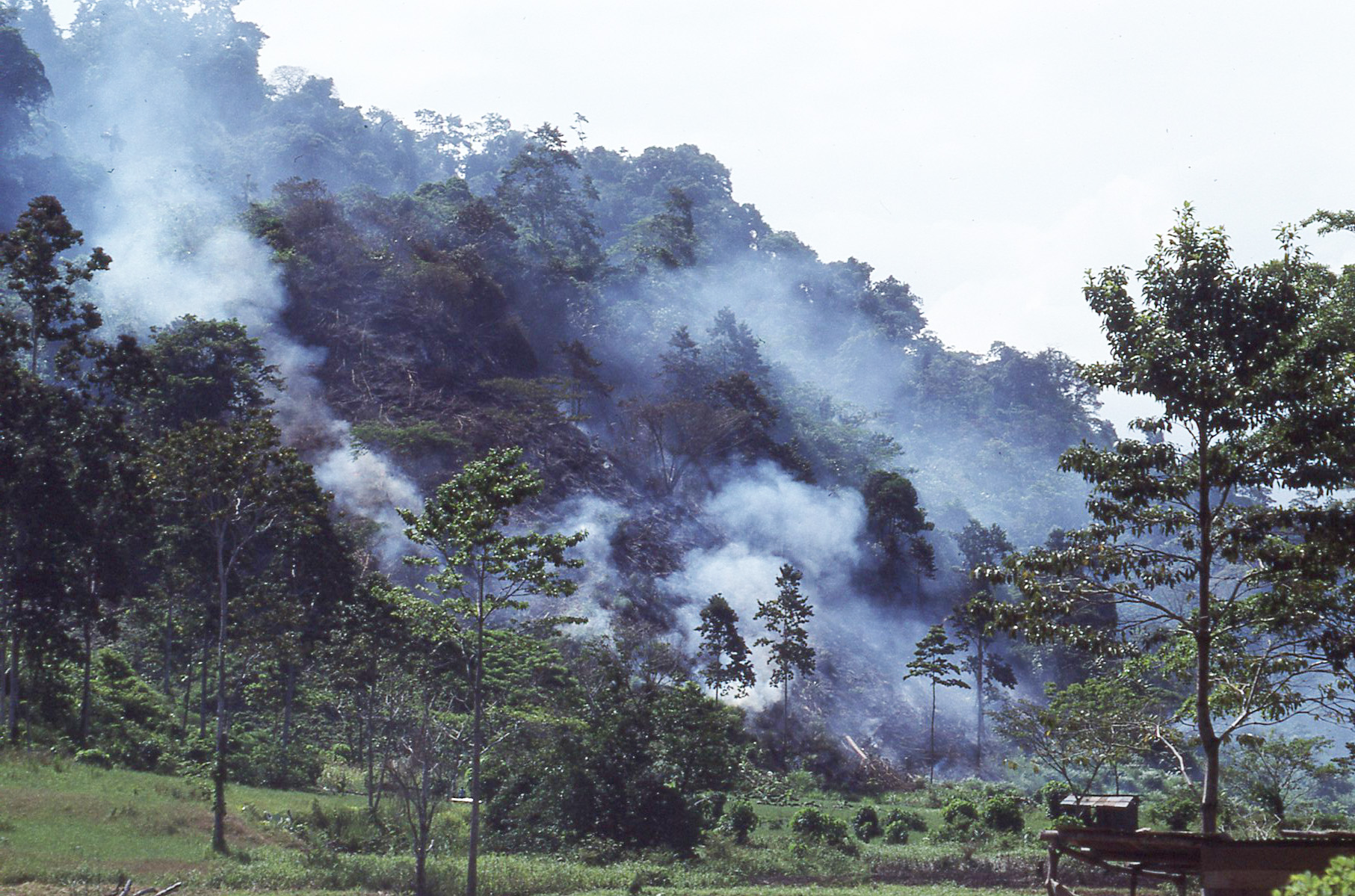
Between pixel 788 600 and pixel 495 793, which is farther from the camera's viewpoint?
pixel 788 600

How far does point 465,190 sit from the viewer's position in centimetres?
7744

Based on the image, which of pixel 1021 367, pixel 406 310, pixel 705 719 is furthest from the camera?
pixel 1021 367

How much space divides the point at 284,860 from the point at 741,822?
11415mm

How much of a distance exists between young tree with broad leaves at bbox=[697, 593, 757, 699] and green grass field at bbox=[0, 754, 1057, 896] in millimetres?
10915

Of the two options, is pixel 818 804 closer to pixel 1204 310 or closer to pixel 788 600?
pixel 788 600

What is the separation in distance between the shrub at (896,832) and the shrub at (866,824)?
0.38m

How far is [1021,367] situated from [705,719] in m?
74.5

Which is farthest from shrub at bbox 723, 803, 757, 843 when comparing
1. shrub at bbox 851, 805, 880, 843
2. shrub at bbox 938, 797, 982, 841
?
shrub at bbox 938, 797, 982, 841

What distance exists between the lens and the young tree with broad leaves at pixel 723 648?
39594 millimetres

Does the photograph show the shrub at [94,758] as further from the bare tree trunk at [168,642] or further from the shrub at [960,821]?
the shrub at [960,821]

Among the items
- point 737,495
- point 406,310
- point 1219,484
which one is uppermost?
point 406,310

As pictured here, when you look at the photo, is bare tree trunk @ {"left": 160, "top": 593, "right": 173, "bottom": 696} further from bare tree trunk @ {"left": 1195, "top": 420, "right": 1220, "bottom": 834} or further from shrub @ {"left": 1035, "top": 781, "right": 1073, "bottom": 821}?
bare tree trunk @ {"left": 1195, "top": 420, "right": 1220, "bottom": 834}

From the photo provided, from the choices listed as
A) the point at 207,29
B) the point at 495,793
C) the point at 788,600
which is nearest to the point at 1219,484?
the point at 495,793

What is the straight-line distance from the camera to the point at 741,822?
28.8 metres
